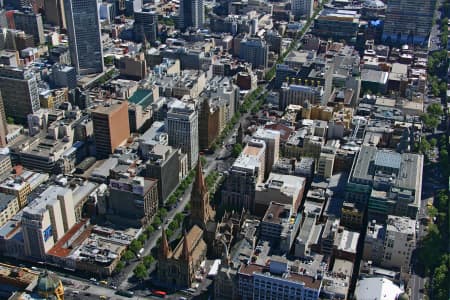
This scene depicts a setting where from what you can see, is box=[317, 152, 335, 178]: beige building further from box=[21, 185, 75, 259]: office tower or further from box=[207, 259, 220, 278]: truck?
box=[21, 185, 75, 259]: office tower

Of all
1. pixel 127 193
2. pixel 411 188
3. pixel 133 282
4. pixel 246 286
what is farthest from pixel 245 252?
pixel 411 188

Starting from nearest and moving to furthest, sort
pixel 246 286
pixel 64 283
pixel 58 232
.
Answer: pixel 246 286, pixel 64 283, pixel 58 232

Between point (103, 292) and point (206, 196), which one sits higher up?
point (206, 196)

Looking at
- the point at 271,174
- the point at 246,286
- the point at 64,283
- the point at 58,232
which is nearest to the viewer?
the point at 246,286

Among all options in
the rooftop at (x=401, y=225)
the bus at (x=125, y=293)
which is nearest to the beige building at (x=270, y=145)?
the rooftop at (x=401, y=225)

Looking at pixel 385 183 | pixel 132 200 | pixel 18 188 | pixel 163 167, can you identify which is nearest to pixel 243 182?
pixel 163 167

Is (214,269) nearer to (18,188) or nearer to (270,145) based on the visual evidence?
(270,145)

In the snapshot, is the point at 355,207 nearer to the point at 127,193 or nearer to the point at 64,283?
the point at 127,193
